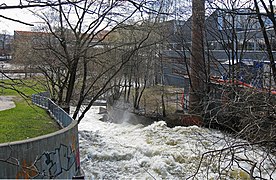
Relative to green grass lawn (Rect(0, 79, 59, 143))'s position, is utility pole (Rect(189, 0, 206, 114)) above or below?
above

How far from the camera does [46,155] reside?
11.2 m

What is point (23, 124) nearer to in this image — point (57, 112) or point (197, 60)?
point (57, 112)

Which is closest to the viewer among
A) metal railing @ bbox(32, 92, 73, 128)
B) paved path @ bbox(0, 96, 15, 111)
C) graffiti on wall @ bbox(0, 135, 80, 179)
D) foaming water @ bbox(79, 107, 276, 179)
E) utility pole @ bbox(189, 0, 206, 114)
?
graffiti on wall @ bbox(0, 135, 80, 179)

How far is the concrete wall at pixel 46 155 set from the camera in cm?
976

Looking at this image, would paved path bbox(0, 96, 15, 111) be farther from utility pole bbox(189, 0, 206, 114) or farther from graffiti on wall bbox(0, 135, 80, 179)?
graffiti on wall bbox(0, 135, 80, 179)

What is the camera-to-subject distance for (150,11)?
3506 millimetres

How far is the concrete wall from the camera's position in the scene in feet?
32.0

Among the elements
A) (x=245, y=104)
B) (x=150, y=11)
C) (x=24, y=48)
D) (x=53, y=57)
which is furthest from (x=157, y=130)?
(x=150, y=11)

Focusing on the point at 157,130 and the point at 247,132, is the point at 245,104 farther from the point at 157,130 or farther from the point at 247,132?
the point at 157,130

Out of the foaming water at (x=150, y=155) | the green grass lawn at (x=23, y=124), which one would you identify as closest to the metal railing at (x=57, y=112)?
the green grass lawn at (x=23, y=124)

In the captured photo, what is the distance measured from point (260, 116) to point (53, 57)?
2075 cm

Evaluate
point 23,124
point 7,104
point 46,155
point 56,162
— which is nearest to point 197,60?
point 23,124

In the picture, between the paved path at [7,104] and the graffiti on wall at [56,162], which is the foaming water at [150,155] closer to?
the graffiti on wall at [56,162]

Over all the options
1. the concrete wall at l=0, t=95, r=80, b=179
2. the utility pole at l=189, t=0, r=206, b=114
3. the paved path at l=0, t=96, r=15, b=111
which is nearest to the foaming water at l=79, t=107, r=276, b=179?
the concrete wall at l=0, t=95, r=80, b=179
